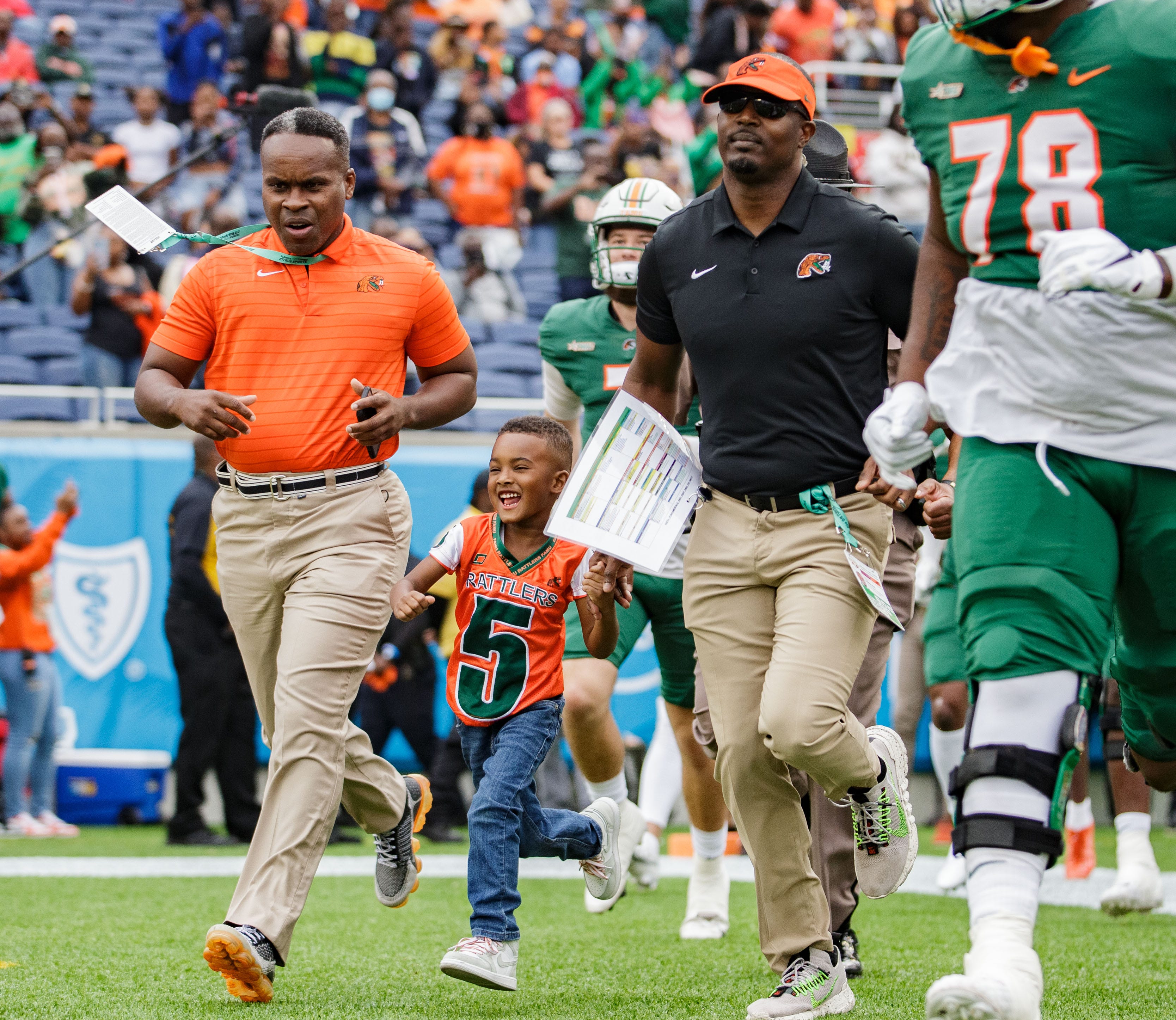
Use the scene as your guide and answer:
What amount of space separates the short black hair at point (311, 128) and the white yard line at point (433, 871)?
3610mm

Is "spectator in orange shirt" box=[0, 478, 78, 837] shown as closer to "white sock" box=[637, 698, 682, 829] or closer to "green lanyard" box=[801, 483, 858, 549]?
"white sock" box=[637, 698, 682, 829]

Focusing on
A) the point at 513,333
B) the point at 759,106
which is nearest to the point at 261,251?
the point at 759,106

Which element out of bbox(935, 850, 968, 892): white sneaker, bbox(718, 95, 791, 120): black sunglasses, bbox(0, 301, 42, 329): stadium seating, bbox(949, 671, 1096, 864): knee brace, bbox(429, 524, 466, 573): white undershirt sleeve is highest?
bbox(718, 95, 791, 120): black sunglasses

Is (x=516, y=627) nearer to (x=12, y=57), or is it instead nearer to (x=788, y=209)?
(x=788, y=209)

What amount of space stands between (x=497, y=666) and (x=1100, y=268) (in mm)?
2405

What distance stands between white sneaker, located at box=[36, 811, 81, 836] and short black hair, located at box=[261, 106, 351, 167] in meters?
6.40

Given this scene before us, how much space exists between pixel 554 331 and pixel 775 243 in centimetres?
210

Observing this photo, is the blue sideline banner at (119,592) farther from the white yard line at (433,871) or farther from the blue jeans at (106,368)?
the white yard line at (433,871)

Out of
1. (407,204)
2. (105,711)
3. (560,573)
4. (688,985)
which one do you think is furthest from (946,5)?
(407,204)

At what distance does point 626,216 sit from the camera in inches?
238

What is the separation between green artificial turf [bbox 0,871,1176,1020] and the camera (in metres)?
4.19

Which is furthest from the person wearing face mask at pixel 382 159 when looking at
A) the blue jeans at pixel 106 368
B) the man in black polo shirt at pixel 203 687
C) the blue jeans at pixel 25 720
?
the blue jeans at pixel 25 720

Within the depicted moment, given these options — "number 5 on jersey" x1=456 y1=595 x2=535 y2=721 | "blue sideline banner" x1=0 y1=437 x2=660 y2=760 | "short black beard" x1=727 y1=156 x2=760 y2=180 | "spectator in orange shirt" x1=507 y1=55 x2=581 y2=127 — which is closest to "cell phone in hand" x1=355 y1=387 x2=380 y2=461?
"number 5 on jersey" x1=456 y1=595 x2=535 y2=721

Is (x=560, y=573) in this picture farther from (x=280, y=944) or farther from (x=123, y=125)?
(x=123, y=125)
